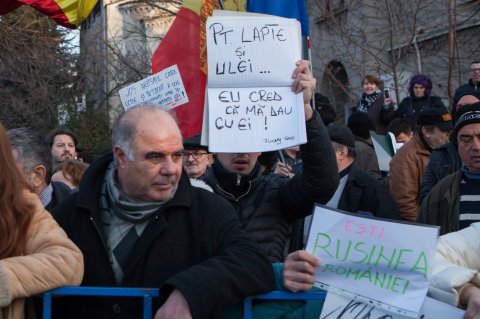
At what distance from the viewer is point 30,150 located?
5.05 m

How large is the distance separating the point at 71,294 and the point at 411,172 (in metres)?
4.04

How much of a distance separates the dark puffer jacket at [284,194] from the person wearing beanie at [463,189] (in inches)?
44.6

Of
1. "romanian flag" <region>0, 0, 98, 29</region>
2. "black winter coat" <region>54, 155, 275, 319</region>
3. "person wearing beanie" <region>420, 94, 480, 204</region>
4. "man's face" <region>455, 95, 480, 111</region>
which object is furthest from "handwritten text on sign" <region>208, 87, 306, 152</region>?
"romanian flag" <region>0, 0, 98, 29</region>

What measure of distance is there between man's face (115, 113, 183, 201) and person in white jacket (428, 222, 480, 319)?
110 cm

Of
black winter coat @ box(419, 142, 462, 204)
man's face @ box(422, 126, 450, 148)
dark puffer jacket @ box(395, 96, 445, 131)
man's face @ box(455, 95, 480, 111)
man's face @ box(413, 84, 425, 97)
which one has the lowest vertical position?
black winter coat @ box(419, 142, 462, 204)

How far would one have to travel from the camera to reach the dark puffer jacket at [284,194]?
4.01 metres

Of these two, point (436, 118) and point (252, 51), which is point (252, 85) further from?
point (436, 118)

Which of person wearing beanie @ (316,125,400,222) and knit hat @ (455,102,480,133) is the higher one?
knit hat @ (455,102,480,133)

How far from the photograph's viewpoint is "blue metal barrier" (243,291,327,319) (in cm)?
324

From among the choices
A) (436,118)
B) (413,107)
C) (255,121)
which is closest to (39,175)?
(255,121)

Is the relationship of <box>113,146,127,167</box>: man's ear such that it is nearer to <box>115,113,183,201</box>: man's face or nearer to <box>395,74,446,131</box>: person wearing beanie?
<box>115,113,183,201</box>: man's face

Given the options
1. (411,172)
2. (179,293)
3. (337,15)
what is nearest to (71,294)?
(179,293)

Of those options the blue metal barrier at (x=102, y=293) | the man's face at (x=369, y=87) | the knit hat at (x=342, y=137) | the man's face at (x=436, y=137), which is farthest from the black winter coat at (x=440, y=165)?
the man's face at (x=369, y=87)

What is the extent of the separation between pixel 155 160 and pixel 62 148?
495 centimetres
